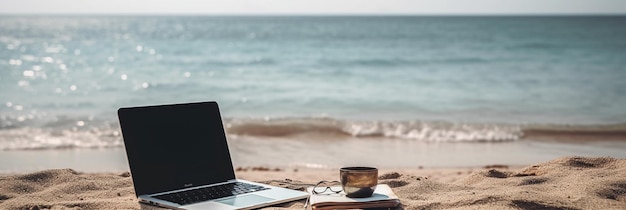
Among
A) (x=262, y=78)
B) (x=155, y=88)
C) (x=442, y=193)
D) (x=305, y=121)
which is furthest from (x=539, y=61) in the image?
(x=442, y=193)

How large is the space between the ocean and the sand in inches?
127

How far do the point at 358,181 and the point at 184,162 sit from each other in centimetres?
107

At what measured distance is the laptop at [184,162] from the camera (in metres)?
3.98

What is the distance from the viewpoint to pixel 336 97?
48.9ft

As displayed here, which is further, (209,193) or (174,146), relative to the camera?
(174,146)

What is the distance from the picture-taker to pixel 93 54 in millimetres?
27484

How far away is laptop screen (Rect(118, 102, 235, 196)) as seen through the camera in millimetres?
4051

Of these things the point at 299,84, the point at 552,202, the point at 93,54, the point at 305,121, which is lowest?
the point at 552,202

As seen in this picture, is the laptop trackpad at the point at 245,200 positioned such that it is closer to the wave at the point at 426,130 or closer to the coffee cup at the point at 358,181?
the coffee cup at the point at 358,181

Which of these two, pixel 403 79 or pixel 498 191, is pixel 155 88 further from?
pixel 498 191

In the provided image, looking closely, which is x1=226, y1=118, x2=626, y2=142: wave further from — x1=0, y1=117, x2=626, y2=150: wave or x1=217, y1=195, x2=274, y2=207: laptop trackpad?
x1=217, y1=195, x2=274, y2=207: laptop trackpad

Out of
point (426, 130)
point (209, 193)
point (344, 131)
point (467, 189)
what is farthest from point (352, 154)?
point (209, 193)

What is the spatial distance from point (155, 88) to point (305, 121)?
6184mm

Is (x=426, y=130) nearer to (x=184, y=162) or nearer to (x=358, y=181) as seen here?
(x=184, y=162)
